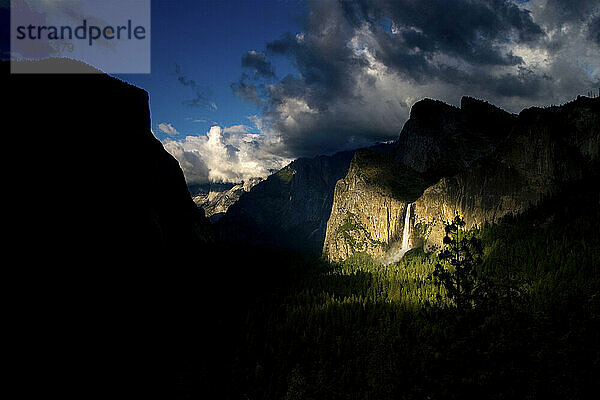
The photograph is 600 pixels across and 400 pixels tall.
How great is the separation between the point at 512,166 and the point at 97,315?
478 ft

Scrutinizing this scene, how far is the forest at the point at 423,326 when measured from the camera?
478 inches

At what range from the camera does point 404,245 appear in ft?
567

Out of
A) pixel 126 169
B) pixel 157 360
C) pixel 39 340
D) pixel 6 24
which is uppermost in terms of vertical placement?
pixel 6 24

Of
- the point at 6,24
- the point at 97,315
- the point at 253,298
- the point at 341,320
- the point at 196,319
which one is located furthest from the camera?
the point at 253,298

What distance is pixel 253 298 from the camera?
378 ft

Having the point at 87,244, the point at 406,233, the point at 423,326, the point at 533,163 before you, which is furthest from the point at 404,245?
the point at 87,244

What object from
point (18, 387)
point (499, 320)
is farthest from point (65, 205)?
point (499, 320)

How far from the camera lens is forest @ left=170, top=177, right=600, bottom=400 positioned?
12.1 m

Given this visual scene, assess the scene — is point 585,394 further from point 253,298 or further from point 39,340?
point 253,298

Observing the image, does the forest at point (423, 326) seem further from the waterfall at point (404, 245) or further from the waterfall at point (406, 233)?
the waterfall at point (404, 245)

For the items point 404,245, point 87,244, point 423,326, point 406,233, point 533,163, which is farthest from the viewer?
point 406,233

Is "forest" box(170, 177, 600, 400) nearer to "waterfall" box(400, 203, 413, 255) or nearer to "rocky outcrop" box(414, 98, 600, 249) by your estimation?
"rocky outcrop" box(414, 98, 600, 249)

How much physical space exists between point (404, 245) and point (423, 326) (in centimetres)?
13216

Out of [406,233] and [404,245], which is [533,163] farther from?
[404,245]
